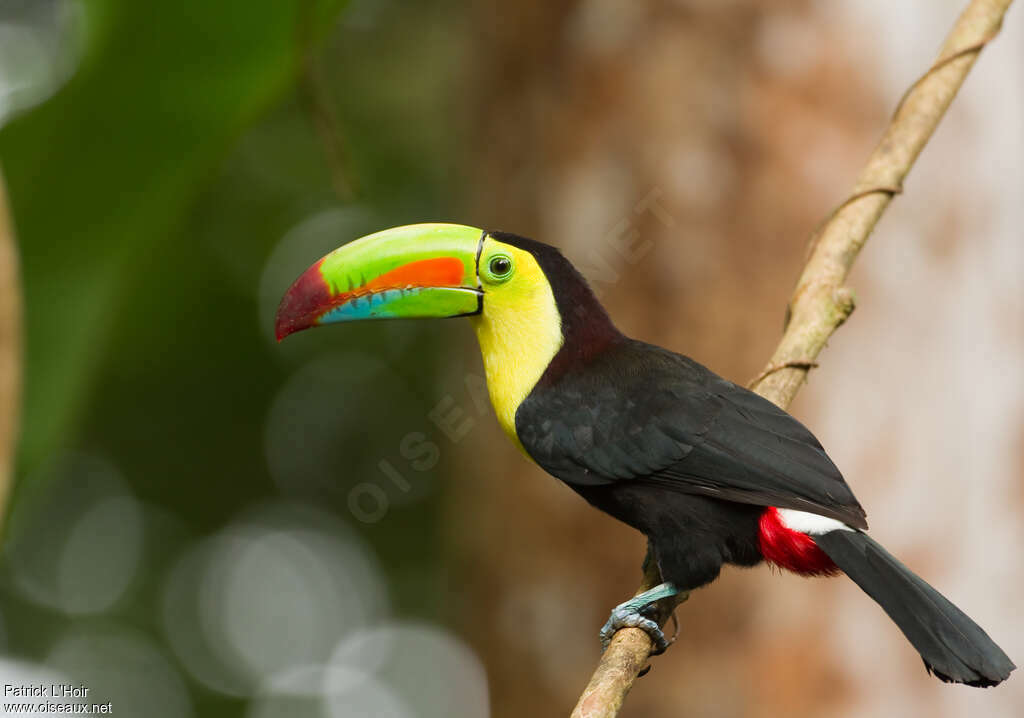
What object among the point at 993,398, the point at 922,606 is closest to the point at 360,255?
the point at 922,606

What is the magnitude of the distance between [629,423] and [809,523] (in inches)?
15.9

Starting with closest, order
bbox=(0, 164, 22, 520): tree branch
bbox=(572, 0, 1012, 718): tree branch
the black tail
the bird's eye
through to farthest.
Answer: bbox=(0, 164, 22, 520): tree branch → the black tail → bbox=(572, 0, 1012, 718): tree branch → the bird's eye

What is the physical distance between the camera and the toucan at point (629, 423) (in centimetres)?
196

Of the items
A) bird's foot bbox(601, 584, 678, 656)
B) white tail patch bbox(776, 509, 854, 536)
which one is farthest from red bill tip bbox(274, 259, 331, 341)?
white tail patch bbox(776, 509, 854, 536)

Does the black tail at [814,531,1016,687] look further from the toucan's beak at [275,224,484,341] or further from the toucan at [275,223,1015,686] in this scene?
the toucan's beak at [275,224,484,341]

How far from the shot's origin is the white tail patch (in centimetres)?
195

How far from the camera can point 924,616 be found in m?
1.73

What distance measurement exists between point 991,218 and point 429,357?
485cm

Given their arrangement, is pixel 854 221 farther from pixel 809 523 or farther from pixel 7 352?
pixel 7 352

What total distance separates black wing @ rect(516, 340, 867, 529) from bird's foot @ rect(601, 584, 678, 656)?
20cm

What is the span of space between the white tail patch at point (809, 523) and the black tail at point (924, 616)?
1 centimetres

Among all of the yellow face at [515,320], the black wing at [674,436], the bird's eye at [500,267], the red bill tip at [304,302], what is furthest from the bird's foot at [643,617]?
the red bill tip at [304,302]

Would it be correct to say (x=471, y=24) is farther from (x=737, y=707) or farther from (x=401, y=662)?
(x=401, y=662)

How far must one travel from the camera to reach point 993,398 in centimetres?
335
